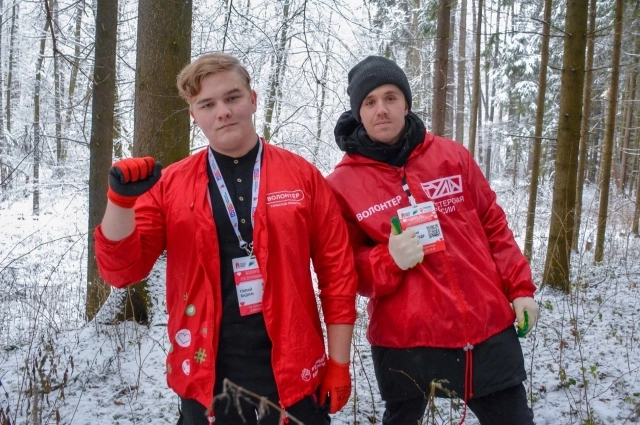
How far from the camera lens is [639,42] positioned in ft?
35.1

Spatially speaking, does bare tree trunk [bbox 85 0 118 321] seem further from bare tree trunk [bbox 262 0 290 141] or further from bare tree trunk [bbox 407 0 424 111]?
bare tree trunk [bbox 407 0 424 111]

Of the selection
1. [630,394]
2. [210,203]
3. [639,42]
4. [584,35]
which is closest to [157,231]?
[210,203]

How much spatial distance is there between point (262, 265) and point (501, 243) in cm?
110

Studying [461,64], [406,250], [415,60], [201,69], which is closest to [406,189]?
[406,250]

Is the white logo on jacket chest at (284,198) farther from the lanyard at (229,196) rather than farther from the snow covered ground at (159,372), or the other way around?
the snow covered ground at (159,372)

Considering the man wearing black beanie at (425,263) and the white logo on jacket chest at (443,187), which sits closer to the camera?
the man wearing black beanie at (425,263)

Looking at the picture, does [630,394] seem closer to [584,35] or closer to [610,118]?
[584,35]

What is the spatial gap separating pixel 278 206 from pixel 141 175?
1.63 ft

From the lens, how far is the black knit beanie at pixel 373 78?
79.9 inches

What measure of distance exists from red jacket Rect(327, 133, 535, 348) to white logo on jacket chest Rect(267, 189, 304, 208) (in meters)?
0.33

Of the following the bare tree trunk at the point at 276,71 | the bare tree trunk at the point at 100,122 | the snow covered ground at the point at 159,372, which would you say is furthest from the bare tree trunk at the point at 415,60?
the snow covered ground at the point at 159,372

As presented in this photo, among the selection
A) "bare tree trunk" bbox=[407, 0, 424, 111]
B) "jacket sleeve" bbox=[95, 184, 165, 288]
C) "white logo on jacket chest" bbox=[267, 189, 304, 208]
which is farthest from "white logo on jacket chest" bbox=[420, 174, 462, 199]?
"bare tree trunk" bbox=[407, 0, 424, 111]

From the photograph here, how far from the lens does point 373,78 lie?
79.9 inches

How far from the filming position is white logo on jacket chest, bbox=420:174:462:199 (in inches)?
79.6
